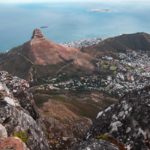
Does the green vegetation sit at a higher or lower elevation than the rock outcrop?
lower

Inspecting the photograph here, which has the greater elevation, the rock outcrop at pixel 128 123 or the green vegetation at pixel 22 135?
the rock outcrop at pixel 128 123

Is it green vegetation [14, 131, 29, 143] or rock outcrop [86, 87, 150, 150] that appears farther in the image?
green vegetation [14, 131, 29, 143]

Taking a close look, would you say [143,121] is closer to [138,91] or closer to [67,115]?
[138,91]

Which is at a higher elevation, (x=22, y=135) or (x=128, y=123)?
(x=128, y=123)

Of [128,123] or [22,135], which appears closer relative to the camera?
[128,123]

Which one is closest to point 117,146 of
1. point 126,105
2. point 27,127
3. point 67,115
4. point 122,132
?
point 122,132

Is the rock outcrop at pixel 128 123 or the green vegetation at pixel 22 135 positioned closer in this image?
the rock outcrop at pixel 128 123

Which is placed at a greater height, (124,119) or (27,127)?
(124,119)

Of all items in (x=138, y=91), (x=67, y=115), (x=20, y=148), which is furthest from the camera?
(x=67, y=115)
